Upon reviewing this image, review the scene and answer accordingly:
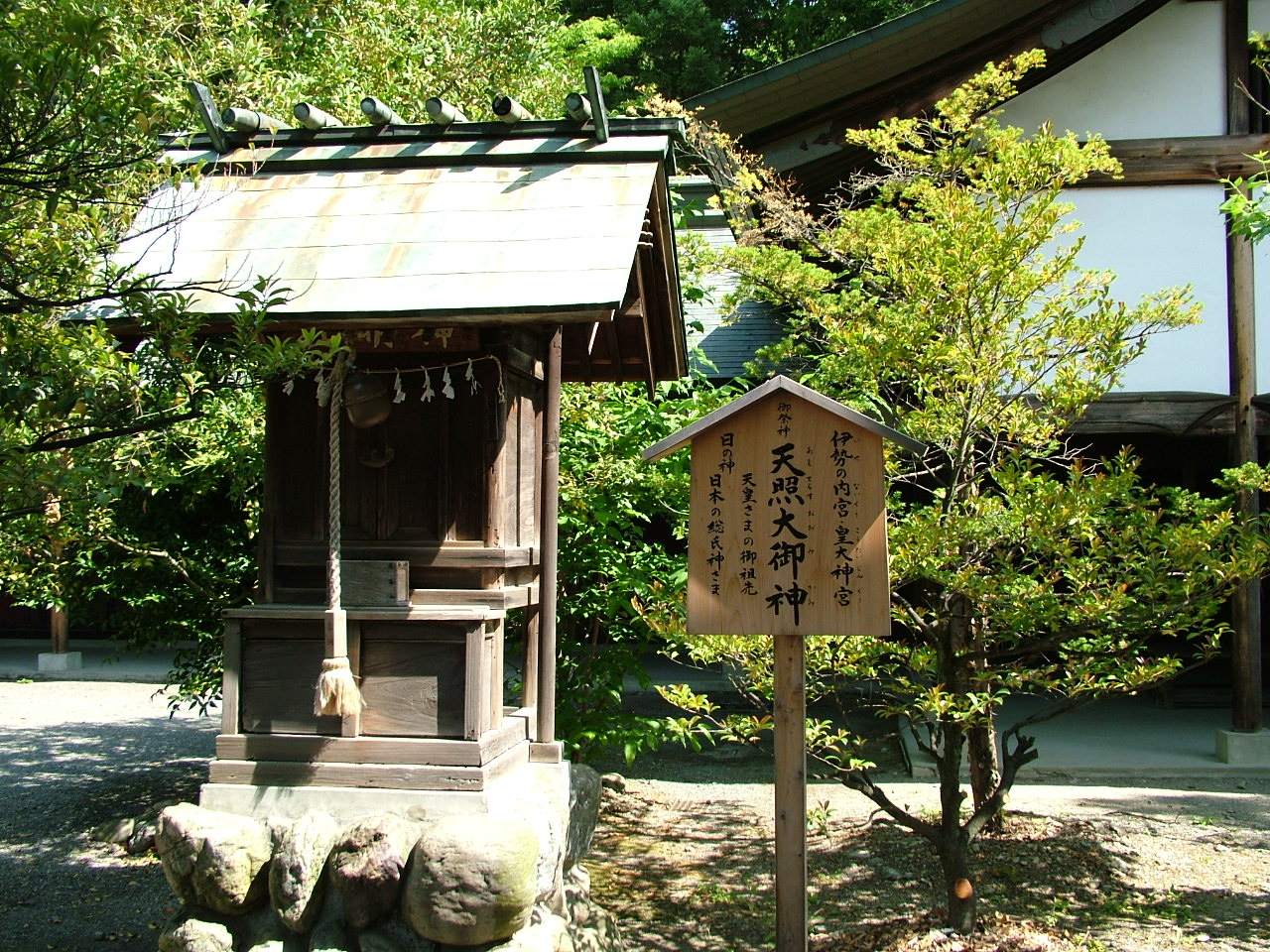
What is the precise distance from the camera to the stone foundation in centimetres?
418

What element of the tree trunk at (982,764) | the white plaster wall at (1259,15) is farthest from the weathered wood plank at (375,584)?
the white plaster wall at (1259,15)

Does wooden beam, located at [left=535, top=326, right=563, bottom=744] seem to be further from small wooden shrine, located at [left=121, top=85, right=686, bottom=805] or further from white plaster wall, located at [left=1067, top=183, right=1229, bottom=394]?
white plaster wall, located at [left=1067, top=183, right=1229, bottom=394]

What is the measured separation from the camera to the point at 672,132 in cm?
544

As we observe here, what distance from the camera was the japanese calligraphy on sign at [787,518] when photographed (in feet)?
13.6

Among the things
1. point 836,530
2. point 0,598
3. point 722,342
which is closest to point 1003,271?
point 836,530

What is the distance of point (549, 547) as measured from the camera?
5.28m

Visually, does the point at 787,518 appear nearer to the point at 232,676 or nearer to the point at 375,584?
the point at 375,584

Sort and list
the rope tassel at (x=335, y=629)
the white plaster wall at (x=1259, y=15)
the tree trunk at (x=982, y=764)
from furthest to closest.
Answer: the white plaster wall at (x=1259, y=15)
the tree trunk at (x=982, y=764)
the rope tassel at (x=335, y=629)

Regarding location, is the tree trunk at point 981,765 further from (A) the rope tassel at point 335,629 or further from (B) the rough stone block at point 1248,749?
(A) the rope tassel at point 335,629

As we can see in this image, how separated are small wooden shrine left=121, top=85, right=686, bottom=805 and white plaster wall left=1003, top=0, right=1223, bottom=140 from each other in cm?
561

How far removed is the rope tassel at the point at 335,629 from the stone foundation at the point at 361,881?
523mm

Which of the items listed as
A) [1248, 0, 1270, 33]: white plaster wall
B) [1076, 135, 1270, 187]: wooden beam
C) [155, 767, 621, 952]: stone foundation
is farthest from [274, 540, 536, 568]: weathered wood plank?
[1248, 0, 1270, 33]: white plaster wall

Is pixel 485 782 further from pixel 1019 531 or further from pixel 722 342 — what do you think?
pixel 722 342

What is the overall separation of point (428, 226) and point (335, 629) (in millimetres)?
1869
